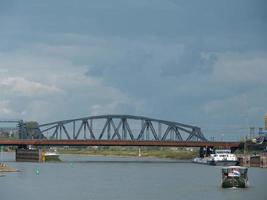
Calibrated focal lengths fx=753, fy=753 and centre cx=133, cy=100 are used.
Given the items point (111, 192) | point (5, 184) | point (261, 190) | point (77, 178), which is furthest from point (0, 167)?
point (261, 190)

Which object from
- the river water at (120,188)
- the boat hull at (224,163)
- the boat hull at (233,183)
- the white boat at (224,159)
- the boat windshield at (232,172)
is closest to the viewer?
the river water at (120,188)

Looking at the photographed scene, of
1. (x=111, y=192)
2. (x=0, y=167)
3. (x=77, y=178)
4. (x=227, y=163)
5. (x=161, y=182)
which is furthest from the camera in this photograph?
(x=227, y=163)

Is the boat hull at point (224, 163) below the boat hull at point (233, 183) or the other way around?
the other way around

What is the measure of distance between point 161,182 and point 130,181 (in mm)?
5185

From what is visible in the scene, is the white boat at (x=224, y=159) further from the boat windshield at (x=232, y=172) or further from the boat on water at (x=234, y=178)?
the boat on water at (x=234, y=178)

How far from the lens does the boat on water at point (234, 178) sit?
342ft

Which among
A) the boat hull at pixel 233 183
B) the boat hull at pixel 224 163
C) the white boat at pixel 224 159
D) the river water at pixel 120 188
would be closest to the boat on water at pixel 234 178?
the boat hull at pixel 233 183

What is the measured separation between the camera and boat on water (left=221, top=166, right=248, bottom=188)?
10412 cm

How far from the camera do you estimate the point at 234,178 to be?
104812mm

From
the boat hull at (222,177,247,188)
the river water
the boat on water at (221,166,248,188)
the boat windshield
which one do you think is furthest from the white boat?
the boat hull at (222,177,247,188)

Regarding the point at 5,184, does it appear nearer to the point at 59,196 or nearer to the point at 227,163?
the point at 59,196

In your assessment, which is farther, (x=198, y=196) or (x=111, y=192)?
(x=111, y=192)

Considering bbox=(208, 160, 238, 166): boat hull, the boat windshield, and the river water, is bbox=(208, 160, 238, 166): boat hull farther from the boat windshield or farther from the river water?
the boat windshield

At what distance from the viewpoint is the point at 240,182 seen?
344 ft
